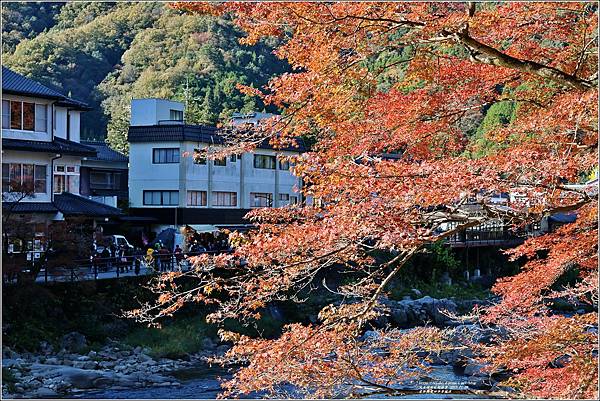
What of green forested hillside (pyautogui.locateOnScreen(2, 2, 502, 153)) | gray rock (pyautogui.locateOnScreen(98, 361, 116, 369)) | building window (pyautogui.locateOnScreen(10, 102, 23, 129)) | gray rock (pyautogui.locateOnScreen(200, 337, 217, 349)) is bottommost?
gray rock (pyautogui.locateOnScreen(200, 337, 217, 349))

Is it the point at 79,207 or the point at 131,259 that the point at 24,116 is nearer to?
the point at 79,207

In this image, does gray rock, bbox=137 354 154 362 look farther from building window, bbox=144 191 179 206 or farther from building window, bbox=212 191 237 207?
building window, bbox=212 191 237 207

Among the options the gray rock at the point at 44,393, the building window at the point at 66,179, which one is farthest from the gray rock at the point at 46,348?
the building window at the point at 66,179

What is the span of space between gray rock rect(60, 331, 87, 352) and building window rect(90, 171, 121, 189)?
16.9 metres

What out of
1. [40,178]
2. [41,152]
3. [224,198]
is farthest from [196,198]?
[41,152]

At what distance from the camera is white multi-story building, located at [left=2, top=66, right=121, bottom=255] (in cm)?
2433

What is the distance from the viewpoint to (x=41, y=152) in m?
25.3

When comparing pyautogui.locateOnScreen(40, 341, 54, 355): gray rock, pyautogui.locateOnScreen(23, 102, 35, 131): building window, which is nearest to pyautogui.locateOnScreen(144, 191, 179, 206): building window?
pyautogui.locateOnScreen(23, 102, 35, 131): building window

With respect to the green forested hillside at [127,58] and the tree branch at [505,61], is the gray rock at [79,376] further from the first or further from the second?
the green forested hillside at [127,58]

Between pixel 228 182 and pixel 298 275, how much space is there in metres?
29.7

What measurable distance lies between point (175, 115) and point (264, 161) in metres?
4.97

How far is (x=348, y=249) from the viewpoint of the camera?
7.02 meters

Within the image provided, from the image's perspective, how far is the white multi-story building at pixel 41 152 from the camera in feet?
79.8

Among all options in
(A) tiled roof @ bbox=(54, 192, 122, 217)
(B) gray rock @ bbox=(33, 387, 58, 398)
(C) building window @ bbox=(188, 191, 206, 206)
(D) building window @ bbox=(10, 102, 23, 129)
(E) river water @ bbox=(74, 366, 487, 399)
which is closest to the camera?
(E) river water @ bbox=(74, 366, 487, 399)
